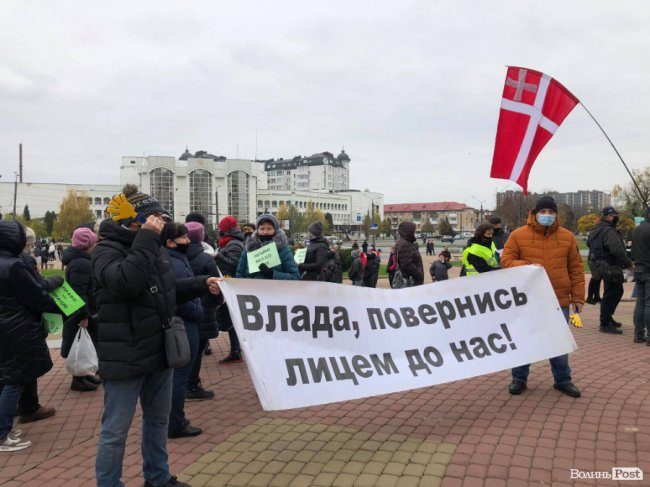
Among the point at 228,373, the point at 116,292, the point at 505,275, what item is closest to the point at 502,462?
the point at 505,275

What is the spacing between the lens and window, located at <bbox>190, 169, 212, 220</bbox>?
397 ft

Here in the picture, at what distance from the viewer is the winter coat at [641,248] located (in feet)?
24.8

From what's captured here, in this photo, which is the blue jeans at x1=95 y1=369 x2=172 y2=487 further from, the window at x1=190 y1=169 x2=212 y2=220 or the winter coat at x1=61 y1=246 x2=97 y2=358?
the window at x1=190 y1=169 x2=212 y2=220

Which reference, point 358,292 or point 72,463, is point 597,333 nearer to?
point 358,292

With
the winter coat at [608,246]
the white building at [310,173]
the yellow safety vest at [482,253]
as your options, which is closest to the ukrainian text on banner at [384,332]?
the yellow safety vest at [482,253]

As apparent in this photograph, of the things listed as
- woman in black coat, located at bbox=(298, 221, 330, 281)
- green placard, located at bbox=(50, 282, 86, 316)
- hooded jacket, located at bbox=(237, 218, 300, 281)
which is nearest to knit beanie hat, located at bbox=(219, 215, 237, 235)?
hooded jacket, located at bbox=(237, 218, 300, 281)

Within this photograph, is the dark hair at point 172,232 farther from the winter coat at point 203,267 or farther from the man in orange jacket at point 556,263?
the man in orange jacket at point 556,263

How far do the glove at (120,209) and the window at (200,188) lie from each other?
121 m

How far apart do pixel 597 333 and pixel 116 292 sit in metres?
8.13

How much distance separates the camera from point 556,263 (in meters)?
5.29

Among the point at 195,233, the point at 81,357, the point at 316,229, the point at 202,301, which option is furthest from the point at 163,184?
the point at 202,301

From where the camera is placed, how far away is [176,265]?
431 cm

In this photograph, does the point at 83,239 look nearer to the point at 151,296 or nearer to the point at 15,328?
the point at 15,328

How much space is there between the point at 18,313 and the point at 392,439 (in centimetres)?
321
